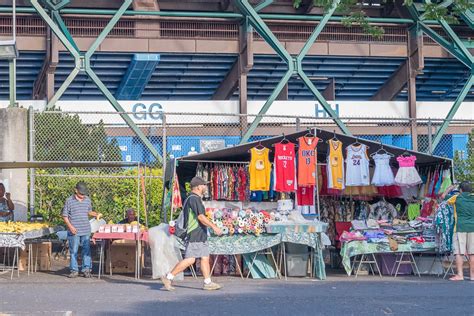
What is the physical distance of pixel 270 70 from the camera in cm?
3088

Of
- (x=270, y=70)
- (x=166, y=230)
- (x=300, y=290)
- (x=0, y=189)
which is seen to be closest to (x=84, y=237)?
(x=166, y=230)

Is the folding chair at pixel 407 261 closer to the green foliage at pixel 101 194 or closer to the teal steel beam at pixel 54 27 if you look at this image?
the green foliage at pixel 101 194

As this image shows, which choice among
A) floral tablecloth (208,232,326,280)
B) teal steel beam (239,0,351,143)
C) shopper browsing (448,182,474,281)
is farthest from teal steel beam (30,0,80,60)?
shopper browsing (448,182,474,281)

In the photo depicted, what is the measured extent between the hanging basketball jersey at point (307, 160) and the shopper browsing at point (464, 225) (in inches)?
115

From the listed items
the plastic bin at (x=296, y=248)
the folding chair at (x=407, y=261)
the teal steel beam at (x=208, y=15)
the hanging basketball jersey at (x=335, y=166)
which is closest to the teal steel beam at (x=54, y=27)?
the teal steel beam at (x=208, y=15)

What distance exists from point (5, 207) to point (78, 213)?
2661mm

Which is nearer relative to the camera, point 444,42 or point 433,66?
point 444,42

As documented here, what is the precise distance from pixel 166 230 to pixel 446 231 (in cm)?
494

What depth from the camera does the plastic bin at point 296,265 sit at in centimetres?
1617

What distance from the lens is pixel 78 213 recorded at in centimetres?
1555

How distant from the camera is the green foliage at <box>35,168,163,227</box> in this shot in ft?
62.8

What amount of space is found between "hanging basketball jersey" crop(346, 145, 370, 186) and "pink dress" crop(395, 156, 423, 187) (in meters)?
0.63

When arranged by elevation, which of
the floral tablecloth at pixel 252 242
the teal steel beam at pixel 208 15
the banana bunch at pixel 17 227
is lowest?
the floral tablecloth at pixel 252 242

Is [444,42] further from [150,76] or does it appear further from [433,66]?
[150,76]
